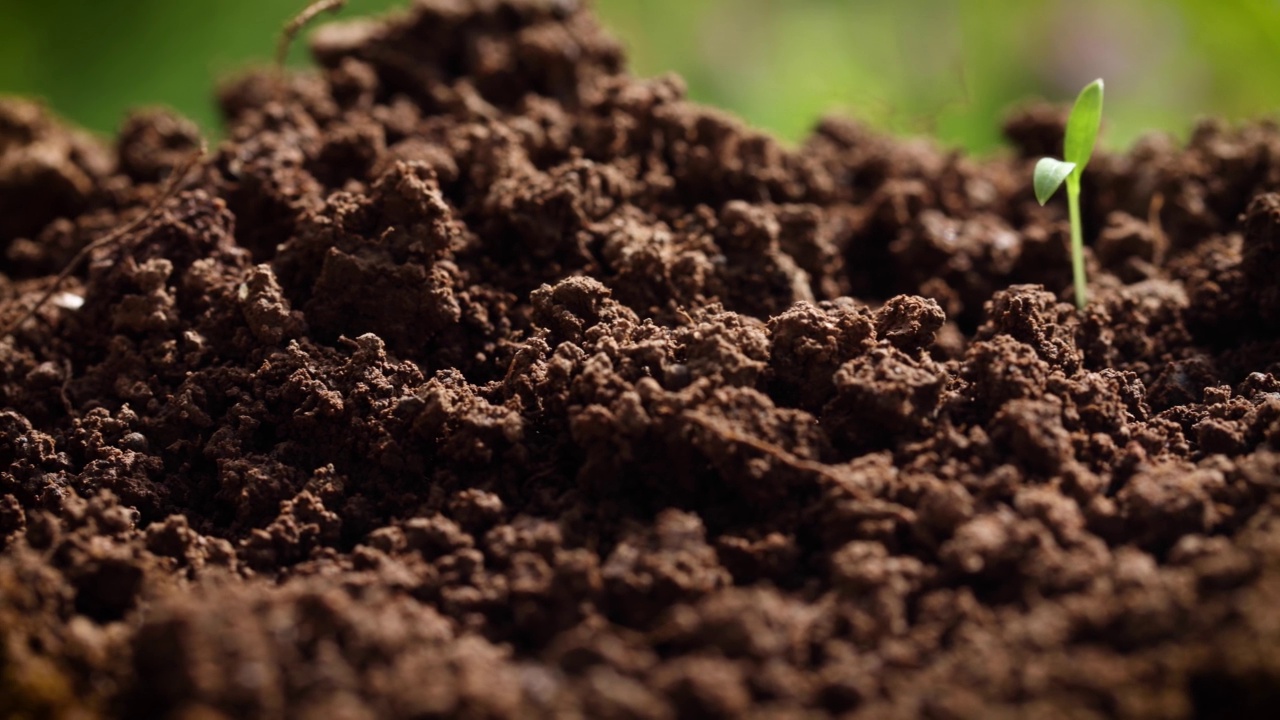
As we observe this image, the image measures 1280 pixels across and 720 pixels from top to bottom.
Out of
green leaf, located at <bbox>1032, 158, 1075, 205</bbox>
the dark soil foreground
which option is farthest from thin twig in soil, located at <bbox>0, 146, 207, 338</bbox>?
green leaf, located at <bbox>1032, 158, 1075, 205</bbox>

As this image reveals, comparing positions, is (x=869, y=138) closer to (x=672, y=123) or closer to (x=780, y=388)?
(x=672, y=123)

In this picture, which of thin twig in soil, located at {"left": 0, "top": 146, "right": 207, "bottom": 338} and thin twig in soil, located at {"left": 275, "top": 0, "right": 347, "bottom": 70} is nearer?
thin twig in soil, located at {"left": 0, "top": 146, "right": 207, "bottom": 338}

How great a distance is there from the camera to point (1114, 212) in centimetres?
169

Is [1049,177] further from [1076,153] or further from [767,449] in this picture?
[767,449]

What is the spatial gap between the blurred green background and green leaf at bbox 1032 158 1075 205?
43.8 inches

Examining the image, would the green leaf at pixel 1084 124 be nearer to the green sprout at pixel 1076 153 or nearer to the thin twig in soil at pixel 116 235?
the green sprout at pixel 1076 153

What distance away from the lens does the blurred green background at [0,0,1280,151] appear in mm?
2469

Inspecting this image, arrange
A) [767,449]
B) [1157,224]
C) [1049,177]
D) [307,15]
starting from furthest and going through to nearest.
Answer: [1157,224] < [307,15] < [1049,177] < [767,449]

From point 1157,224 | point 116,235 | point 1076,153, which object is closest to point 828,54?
point 1157,224

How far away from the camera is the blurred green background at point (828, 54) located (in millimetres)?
2469

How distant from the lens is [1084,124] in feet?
4.22

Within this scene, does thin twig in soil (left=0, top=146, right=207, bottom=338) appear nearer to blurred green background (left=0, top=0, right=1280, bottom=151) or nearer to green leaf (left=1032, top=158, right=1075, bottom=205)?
green leaf (left=1032, top=158, right=1075, bottom=205)

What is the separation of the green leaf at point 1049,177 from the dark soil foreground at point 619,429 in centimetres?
12

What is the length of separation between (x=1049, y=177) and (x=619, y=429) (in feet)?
1.98
